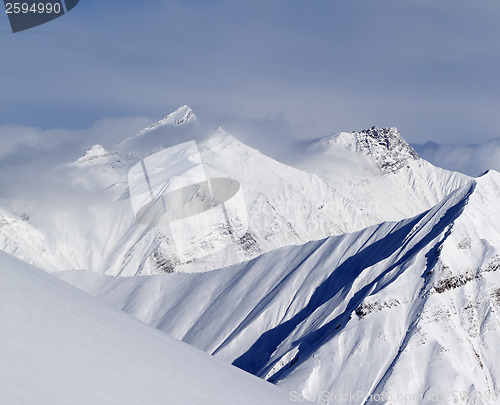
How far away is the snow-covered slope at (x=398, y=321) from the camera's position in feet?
457

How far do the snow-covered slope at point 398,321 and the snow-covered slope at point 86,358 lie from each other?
391 feet

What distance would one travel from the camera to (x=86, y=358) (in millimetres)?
13258

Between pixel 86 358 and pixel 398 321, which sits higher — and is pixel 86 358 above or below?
above

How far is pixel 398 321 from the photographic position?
151 meters

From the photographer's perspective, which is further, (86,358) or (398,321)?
(398,321)

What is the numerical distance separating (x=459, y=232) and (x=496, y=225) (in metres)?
15.5

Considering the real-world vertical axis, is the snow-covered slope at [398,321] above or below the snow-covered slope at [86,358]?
below

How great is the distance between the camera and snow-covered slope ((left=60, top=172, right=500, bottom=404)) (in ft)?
457

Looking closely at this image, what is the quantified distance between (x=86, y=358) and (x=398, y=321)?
14270 cm

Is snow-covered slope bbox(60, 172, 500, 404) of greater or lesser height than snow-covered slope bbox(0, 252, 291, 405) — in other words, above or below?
below

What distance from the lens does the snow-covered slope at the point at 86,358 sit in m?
12.0

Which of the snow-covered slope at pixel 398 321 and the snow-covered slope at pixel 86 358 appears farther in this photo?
the snow-covered slope at pixel 398 321

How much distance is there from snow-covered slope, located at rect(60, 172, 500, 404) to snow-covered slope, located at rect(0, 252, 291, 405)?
11921 centimetres

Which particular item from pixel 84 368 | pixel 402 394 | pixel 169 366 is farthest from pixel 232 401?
pixel 402 394
